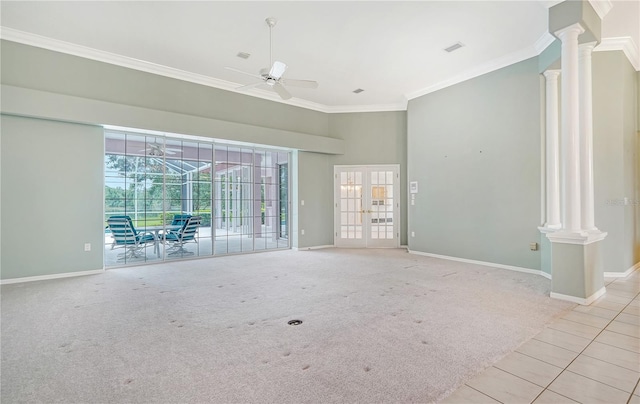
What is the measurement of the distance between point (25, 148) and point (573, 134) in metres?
7.30

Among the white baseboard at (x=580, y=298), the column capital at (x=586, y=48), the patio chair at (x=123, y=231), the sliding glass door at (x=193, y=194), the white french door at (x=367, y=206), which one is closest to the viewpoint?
the white baseboard at (x=580, y=298)

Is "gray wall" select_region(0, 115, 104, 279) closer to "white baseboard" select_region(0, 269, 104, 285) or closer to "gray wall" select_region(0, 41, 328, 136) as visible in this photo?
"white baseboard" select_region(0, 269, 104, 285)

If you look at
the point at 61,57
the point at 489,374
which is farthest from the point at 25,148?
the point at 489,374

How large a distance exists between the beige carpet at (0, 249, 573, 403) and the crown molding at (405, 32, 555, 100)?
11.4 feet

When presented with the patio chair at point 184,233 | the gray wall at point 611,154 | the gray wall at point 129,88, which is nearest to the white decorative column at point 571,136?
the gray wall at point 611,154

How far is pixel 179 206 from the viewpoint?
6438 millimetres

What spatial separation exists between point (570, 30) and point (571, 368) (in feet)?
11.9

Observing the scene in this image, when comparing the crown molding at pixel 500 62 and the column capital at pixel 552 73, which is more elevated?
the crown molding at pixel 500 62

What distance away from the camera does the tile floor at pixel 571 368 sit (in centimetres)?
189

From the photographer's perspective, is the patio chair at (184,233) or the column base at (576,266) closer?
the column base at (576,266)

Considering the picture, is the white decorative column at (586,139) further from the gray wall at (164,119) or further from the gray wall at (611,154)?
the gray wall at (164,119)

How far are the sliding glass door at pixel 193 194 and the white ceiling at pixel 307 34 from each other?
1.54 metres

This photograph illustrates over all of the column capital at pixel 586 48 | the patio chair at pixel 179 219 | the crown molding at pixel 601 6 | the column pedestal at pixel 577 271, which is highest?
the crown molding at pixel 601 6

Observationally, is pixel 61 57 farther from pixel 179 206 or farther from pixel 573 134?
pixel 573 134
